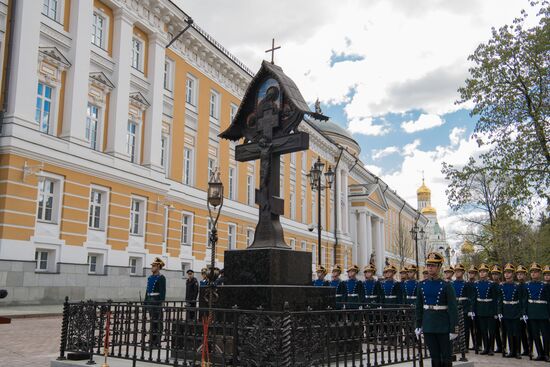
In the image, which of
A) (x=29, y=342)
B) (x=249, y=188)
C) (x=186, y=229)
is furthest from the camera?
(x=249, y=188)

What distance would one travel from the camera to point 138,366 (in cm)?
765

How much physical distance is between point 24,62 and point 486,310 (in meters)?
16.9

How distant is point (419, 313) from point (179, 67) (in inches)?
928

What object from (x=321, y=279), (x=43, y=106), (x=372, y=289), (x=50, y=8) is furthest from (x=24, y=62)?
(x=372, y=289)

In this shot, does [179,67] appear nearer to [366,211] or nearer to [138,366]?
[138,366]

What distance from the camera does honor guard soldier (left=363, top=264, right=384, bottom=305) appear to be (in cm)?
1391

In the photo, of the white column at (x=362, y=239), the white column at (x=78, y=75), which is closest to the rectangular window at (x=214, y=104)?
the white column at (x=78, y=75)

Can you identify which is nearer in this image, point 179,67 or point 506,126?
point 506,126

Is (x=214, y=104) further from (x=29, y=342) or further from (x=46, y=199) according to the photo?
(x=29, y=342)

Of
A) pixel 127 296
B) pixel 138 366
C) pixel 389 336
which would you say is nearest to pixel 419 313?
pixel 389 336

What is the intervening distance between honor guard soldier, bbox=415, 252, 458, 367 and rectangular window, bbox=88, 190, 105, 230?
1672cm

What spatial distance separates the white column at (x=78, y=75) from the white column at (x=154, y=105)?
447 cm

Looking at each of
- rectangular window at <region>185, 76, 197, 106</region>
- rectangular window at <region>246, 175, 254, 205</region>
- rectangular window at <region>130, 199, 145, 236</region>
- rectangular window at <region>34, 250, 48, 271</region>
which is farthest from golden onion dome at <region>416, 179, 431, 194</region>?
rectangular window at <region>34, 250, 48, 271</region>

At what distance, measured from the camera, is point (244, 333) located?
21.4ft
